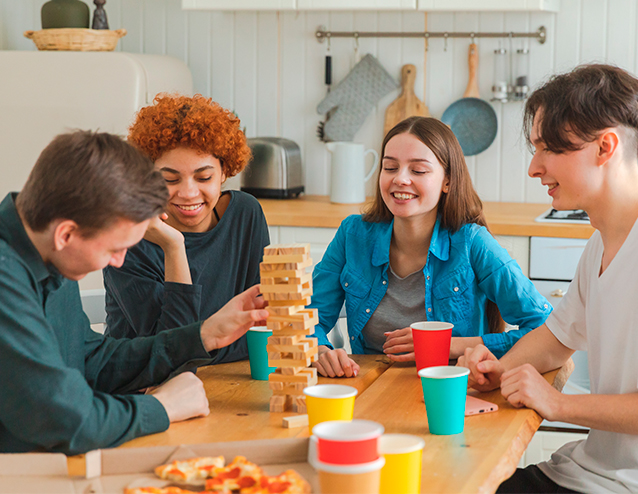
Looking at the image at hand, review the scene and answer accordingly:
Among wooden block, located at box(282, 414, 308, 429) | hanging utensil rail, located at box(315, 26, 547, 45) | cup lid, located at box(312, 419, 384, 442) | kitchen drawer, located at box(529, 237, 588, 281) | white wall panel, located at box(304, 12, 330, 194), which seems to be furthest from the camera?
white wall panel, located at box(304, 12, 330, 194)

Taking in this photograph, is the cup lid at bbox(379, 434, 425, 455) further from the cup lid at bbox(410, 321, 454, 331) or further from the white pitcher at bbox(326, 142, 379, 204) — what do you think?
the white pitcher at bbox(326, 142, 379, 204)

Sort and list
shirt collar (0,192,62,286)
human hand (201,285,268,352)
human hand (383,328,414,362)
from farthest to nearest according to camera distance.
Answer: human hand (383,328,414,362)
human hand (201,285,268,352)
shirt collar (0,192,62,286)

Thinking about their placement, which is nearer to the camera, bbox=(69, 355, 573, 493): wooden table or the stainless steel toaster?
bbox=(69, 355, 573, 493): wooden table

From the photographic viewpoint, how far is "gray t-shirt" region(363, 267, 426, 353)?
1776mm


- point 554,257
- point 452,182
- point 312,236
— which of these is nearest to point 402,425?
point 452,182

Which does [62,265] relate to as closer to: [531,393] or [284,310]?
[284,310]

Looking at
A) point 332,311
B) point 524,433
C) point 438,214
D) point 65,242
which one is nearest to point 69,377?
point 65,242

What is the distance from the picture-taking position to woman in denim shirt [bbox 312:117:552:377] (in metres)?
1.72

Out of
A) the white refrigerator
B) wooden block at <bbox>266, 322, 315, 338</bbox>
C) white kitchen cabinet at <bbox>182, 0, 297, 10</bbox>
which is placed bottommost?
wooden block at <bbox>266, 322, 315, 338</bbox>

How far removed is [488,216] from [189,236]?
1.45 m

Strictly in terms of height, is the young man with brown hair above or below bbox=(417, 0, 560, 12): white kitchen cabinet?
below

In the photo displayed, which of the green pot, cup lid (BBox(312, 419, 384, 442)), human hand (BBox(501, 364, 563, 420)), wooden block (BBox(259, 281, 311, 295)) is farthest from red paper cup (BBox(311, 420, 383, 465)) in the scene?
the green pot

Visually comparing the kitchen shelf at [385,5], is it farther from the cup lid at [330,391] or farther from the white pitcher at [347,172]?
the cup lid at [330,391]

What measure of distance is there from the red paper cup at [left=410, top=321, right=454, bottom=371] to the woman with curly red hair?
1.44 feet
